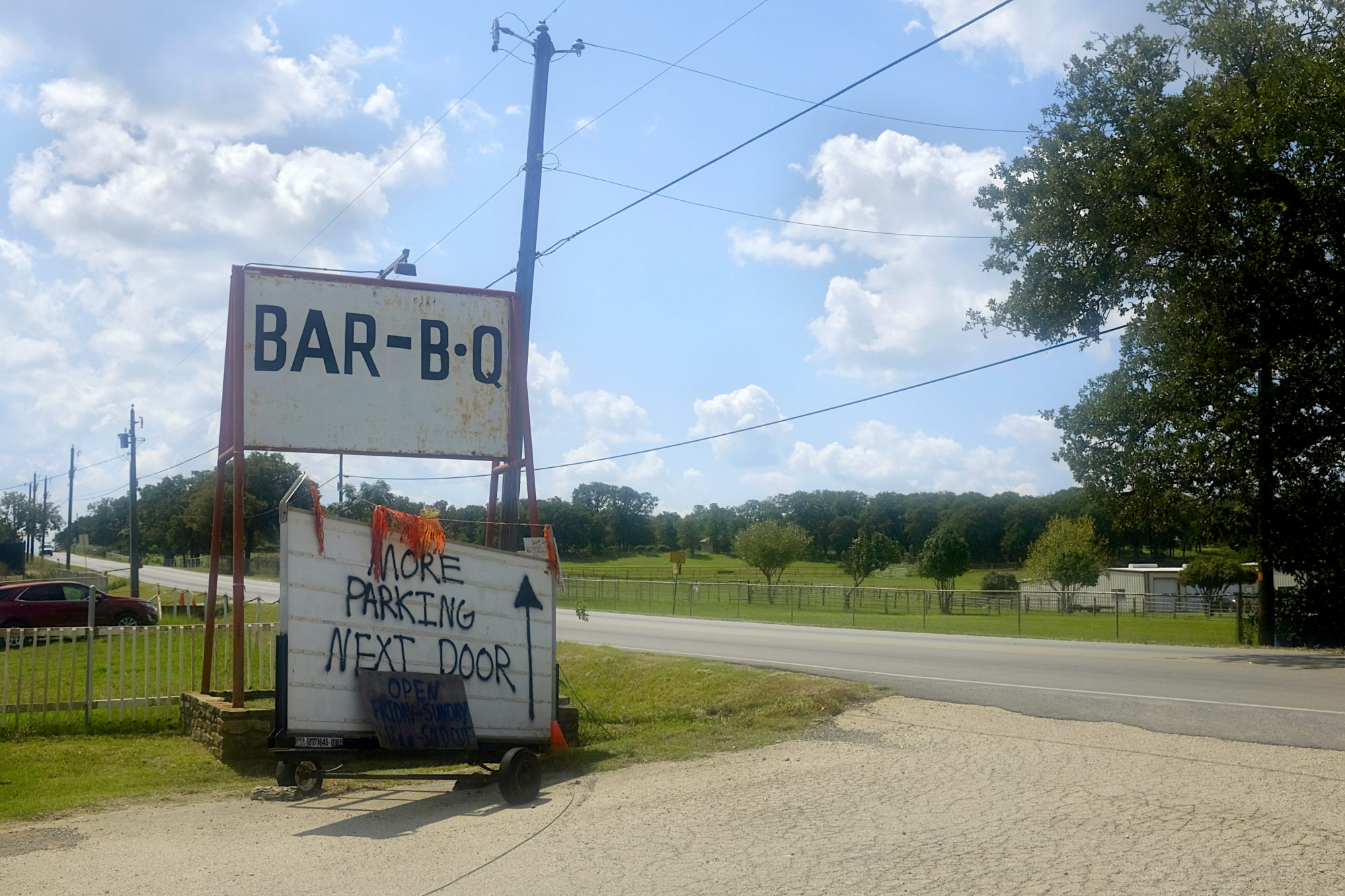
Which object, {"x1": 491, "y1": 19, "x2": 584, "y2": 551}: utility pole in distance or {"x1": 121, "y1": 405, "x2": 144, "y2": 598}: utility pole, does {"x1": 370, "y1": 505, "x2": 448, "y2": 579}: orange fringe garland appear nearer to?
{"x1": 491, "y1": 19, "x2": 584, "y2": 551}: utility pole in distance

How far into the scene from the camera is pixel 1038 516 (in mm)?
113250

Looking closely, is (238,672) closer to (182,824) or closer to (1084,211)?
(182,824)

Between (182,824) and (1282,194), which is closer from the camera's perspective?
(182,824)

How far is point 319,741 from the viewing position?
8.12 metres

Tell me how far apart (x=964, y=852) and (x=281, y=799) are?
525cm

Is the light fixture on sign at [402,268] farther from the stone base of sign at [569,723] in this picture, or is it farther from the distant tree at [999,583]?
the distant tree at [999,583]

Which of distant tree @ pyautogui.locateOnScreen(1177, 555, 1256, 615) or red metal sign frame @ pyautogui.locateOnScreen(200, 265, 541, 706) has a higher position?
red metal sign frame @ pyautogui.locateOnScreen(200, 265, 541, 706)

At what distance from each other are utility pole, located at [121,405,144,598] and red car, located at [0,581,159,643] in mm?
16162

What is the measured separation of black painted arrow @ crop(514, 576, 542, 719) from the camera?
32.3 feet

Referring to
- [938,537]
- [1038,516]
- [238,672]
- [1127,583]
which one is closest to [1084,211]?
[238,672]

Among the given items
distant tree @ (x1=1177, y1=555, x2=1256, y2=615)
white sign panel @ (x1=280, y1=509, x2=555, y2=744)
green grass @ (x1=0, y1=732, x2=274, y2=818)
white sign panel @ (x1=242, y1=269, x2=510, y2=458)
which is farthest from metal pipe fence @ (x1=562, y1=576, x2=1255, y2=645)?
green grass @ (x1=0, y1=732, x2=274, y2=818)

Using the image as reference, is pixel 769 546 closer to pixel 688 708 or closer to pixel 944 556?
pixel 944 556

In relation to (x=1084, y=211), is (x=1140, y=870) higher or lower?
lower

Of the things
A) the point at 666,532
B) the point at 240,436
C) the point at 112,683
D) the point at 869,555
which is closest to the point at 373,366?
the point at 240,436
